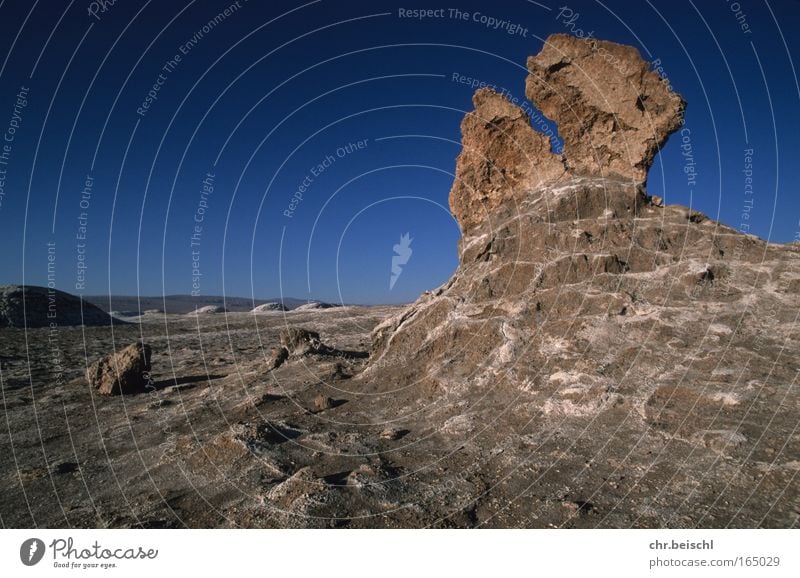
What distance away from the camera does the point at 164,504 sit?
8281 mm

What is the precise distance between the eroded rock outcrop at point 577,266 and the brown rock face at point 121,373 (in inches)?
362

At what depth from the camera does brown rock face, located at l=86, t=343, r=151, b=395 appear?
54.4 feet

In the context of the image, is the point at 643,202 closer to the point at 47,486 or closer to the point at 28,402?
the point at 47,486

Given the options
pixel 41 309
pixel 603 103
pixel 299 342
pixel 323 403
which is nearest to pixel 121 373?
pixel 299 342

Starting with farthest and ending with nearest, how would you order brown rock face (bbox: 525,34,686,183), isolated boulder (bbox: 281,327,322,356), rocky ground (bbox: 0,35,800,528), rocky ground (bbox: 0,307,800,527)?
1. isolated boulder (bbox: 281,327,322,356)
2. brown rock face (bbox: 525,34,686,183)
3. rocky ground (bbox: 0,35,800,528)
4. rocky ground (bbox: 0,307,800,527)

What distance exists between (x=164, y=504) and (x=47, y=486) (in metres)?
3.41

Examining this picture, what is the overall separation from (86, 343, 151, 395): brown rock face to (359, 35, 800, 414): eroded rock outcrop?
9197 millimetres

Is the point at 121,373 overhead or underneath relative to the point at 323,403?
overhead

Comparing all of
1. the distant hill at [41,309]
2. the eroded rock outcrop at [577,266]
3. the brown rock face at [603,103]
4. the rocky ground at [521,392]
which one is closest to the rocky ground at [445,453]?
the rocky ground at [521,392]

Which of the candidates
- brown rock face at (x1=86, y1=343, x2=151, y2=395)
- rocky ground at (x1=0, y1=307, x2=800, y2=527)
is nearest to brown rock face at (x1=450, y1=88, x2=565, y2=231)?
rocky ground at (x1=0, y1=307, x2=800, y2=527)

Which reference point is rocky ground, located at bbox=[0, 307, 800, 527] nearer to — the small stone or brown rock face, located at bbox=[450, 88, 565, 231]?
the small stone

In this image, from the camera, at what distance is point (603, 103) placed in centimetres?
1631

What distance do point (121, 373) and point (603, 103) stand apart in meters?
Answer: 20.8

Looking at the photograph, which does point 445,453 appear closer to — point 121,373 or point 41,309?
point 121,373
